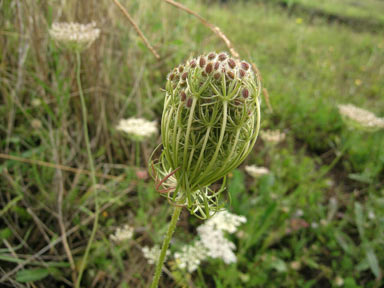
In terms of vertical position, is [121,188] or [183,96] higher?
[183,96]

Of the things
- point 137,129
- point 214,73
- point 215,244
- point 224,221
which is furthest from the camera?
point 137,129

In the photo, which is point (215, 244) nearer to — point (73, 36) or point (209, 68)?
point (209, 68)

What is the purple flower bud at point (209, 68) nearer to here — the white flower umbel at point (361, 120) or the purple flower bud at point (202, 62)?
the purple flower bud at point (202, 62)

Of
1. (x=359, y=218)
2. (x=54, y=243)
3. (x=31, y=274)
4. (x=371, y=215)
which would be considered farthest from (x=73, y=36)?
(x=371, y=215)

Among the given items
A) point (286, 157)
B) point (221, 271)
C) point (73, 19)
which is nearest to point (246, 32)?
point (286, 157)

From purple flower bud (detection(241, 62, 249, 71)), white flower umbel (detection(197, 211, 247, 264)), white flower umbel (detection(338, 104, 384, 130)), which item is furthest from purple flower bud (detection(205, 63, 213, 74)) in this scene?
white flower umbel (detection(338, 104, 384, 130))

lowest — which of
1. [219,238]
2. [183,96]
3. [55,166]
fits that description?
[219,238]

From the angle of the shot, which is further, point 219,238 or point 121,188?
point 121,188

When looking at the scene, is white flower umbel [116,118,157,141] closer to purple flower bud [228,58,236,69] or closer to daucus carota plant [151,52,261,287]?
daucus carota plant [151,52,261,287]
